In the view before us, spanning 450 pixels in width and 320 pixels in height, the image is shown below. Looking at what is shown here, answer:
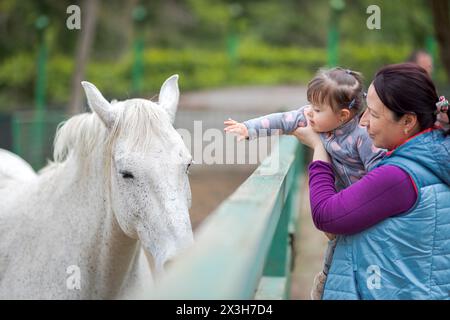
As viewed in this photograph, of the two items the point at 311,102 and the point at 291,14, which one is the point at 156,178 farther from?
the point at 291,14

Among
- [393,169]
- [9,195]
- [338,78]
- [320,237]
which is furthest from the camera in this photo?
[320,237]

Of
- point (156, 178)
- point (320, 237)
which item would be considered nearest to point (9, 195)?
point (156, 178)

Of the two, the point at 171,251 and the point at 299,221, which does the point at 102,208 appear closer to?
the point at 171,251

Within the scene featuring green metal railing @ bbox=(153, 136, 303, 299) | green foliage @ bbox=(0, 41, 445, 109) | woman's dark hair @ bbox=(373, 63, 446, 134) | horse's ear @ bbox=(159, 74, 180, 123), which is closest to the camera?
green metal railing @ bbox=(153, 136, 303, 299)

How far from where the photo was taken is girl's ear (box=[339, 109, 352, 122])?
86.7 inches

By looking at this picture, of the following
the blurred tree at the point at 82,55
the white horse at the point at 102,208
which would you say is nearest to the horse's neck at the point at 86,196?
the white horse at the point at 102,208

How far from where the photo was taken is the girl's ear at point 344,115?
2.20 m

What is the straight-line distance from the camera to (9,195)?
3.41 metres

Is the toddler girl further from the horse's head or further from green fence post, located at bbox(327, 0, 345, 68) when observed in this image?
green fence post, located at bbox(327, 0, 345, 68)

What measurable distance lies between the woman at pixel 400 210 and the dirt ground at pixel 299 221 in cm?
223

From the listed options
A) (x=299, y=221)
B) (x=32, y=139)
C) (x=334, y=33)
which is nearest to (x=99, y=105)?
(x=299, y=221)

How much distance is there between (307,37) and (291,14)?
1396mm

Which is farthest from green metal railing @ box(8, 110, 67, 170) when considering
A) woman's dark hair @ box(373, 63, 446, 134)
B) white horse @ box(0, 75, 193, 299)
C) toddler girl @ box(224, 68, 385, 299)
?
woman's dark hair @ box(373, 63, 446, 134)

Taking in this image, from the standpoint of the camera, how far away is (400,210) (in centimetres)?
179
